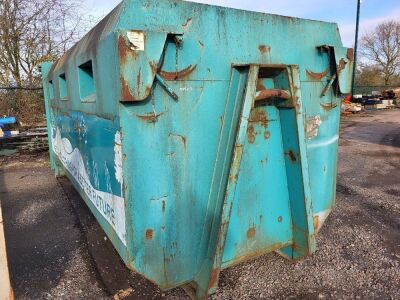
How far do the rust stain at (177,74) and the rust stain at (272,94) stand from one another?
0.40 meters

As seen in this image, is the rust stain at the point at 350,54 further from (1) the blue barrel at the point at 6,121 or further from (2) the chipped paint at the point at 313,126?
(1) the blue barrel at the point at 6,121

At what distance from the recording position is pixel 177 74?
64.6 inches

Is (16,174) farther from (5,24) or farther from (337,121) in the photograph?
(5,24)

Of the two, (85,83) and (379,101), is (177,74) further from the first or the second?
(379,101)

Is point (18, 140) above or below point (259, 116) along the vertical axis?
below

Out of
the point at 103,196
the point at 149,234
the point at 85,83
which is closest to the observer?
the point at 149,234

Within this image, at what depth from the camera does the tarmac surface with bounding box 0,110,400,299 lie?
2.26 metres

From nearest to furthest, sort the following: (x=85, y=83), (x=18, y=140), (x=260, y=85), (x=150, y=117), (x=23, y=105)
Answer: (x=150, y=117) → (x=260, y=85) → (x=85, y=83) → (x=18, y=140) → (x=23, y=105)

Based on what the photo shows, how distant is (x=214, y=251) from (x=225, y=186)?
39 cm

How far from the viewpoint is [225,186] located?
5.83 ft

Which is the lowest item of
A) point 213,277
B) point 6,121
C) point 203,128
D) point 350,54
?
point 213,277

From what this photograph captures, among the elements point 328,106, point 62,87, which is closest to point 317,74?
point 328,106

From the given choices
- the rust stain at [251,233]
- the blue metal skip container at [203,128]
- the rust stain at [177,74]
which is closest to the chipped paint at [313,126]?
the blue metal skip container at [203,128]

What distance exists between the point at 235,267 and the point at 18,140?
647 cm
